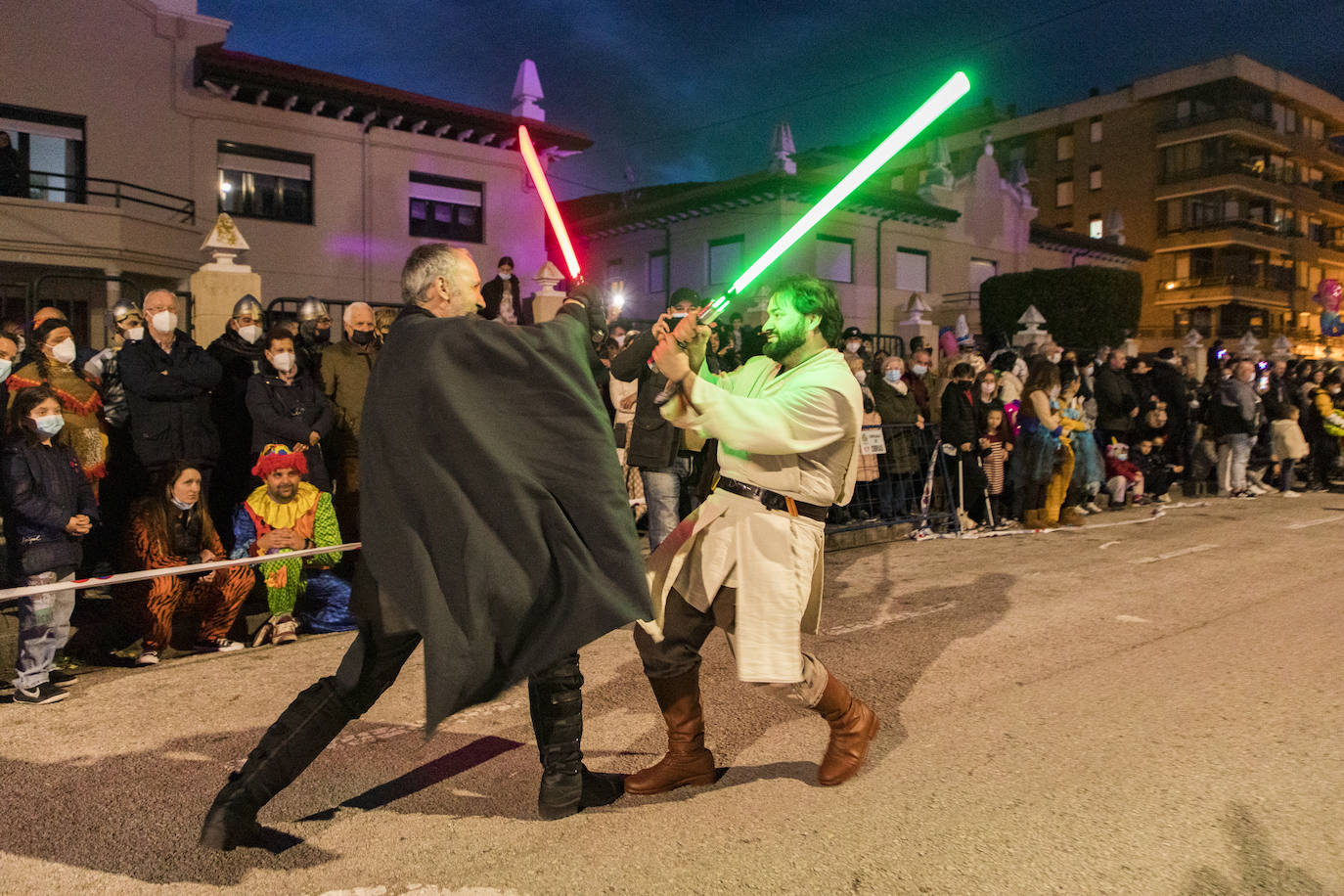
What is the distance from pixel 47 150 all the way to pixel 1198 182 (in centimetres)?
4813

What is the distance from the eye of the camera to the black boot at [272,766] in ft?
10.1

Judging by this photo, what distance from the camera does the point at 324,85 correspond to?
61.1 ft

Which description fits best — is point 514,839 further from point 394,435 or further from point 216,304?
point 216,304

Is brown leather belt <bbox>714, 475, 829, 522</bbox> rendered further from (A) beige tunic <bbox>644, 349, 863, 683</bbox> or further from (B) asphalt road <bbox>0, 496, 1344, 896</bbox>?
(B) asphalt road <bbox>0, 496, 1344, 896</bbox>

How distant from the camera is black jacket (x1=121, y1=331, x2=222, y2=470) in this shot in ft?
21.2

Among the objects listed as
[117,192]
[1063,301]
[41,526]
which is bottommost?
[41,526]

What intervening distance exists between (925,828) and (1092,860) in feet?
1.73

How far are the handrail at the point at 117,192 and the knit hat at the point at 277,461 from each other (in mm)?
11640

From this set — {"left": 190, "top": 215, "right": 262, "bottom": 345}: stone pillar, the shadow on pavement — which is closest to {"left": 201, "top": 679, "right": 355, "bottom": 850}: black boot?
the shadow on pavement

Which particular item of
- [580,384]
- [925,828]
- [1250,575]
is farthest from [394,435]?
[1250,575]

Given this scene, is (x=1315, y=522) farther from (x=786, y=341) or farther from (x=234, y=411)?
(x=234, y=411)

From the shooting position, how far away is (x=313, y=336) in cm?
828

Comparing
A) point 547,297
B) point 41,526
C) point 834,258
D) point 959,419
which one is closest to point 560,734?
point 41,526

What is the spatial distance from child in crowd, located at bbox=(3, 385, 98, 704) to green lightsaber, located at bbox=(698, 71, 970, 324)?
3.89m
